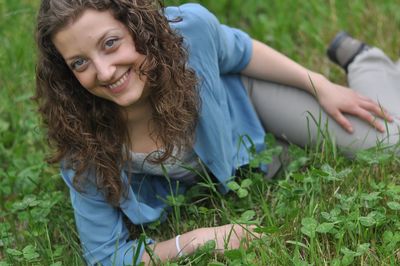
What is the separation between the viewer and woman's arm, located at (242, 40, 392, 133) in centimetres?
291

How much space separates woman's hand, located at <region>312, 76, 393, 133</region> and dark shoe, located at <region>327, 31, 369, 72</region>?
439 mm

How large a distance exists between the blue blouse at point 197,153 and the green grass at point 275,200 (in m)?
0.07

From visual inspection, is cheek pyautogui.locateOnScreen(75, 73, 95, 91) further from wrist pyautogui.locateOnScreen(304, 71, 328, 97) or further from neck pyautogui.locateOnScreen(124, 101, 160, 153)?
wrist pyautogui.locateOnScreen(304, 71, 328, 97)

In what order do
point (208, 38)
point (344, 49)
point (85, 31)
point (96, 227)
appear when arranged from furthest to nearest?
point (344, 49) → point (208, 38) → point (96, 227) → point (85, 31)

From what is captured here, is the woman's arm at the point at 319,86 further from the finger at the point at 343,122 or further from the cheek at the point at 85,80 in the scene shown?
the cheek at the point at 85,80

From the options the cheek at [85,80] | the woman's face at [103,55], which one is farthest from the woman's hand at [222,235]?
the cheek at [85,80]

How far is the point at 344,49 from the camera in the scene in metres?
3.34

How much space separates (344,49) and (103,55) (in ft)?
4.70

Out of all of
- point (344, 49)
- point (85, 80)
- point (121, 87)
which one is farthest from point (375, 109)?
point (85, 80)

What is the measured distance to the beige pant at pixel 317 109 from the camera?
Answer: 2.88 m

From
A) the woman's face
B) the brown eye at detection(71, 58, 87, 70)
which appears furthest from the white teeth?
the brown eye at detection(71, 58, 87, 70)

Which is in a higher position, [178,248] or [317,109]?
[317,109]

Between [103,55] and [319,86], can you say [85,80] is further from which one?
[319,86]

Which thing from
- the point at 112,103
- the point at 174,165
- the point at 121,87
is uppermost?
the point at 121,87
